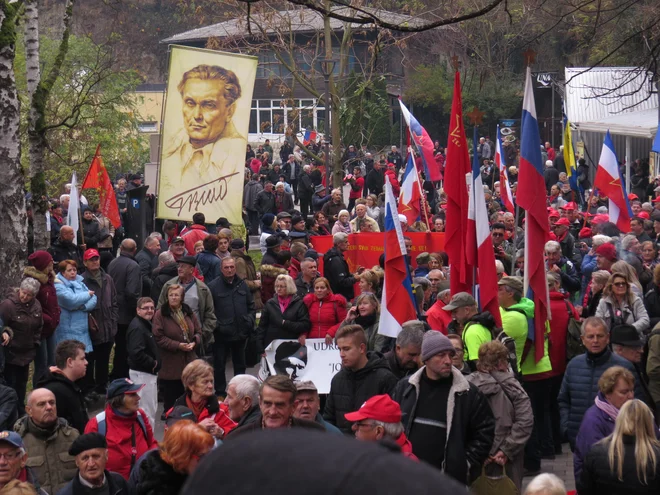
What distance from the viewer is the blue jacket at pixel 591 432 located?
233 inches

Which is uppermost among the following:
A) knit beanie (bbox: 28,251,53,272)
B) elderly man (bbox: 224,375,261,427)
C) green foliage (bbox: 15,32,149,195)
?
green foliage (bbox: 15,32,149,195)

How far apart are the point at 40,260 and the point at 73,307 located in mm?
733

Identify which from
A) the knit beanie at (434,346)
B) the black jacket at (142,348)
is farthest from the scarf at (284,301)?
the knit beanie at (434,346)

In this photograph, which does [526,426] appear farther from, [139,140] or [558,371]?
[139,140]

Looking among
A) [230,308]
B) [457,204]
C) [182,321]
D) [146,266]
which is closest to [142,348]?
[182,321]

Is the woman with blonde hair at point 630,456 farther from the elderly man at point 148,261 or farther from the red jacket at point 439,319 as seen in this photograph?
the elderly man at point 148,261

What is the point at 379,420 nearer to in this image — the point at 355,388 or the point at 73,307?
the point at 355,388

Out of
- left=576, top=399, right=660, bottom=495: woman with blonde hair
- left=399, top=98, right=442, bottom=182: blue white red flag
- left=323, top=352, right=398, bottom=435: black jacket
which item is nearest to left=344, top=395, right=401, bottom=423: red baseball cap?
left=576, top=399, right=660, bottom=495: woman with blonde hair

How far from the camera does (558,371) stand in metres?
9.01

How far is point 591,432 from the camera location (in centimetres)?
596

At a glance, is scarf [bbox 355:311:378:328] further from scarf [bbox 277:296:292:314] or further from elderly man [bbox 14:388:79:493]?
elderly man [bbox 14:388:79:493]

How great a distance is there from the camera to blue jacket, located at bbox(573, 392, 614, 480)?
591 centimetres

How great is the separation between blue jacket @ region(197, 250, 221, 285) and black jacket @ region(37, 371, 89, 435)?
4.98 meters

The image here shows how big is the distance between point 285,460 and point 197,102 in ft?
43.7
